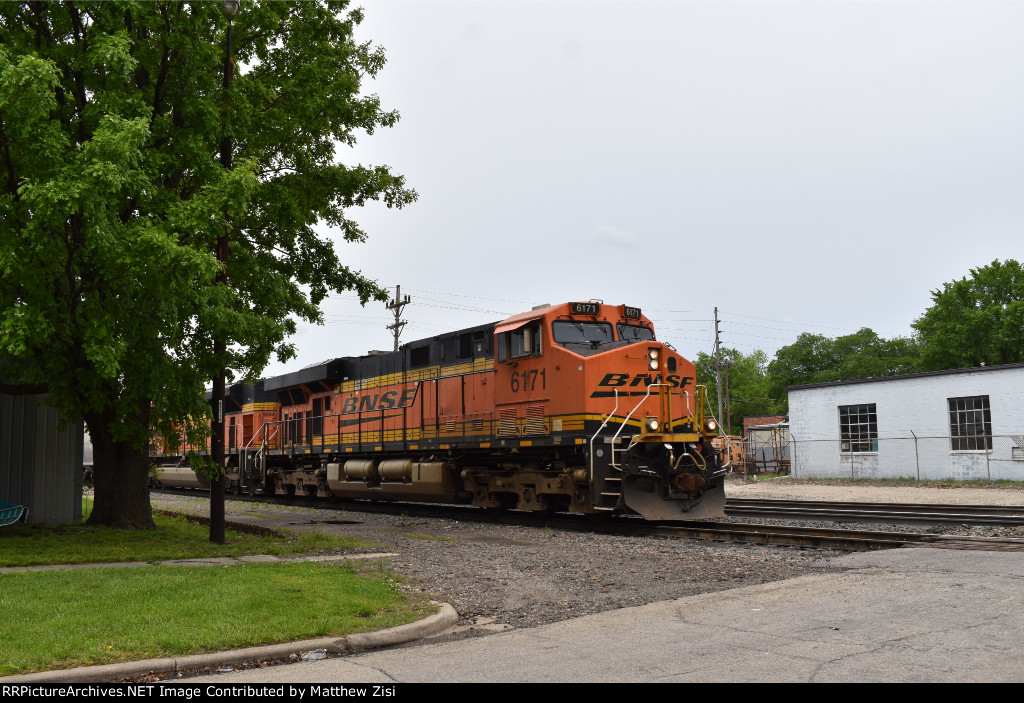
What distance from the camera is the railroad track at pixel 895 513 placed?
14875mm

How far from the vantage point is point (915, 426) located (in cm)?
3125

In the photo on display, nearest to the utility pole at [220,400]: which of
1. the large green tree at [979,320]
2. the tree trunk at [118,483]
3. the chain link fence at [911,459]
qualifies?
the tree trunk at [118,483]

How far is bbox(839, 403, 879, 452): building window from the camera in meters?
32.6

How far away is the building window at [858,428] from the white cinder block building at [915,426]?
4cm

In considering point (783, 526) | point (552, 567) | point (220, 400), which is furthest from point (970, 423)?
point (220, 400)

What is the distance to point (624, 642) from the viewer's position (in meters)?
6.47

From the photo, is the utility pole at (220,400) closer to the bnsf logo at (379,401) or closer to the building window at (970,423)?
the bnsf logo at (379,401)

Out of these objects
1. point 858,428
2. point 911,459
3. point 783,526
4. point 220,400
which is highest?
point 220,400

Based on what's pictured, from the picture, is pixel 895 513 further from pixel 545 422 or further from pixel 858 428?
pixel 858 428

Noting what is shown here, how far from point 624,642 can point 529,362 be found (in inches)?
396

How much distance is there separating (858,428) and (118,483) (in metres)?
27.8

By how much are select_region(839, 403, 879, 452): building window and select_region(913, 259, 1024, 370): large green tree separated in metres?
32.6

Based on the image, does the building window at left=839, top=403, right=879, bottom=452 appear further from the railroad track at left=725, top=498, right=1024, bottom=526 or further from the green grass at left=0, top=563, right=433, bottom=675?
the green grass at left=0, top=563, right=433, bottom=675

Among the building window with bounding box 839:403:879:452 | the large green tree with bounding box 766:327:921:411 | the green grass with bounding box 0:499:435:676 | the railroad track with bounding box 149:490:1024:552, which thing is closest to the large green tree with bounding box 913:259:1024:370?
the large green tree with bounding box 766:327:921:411
